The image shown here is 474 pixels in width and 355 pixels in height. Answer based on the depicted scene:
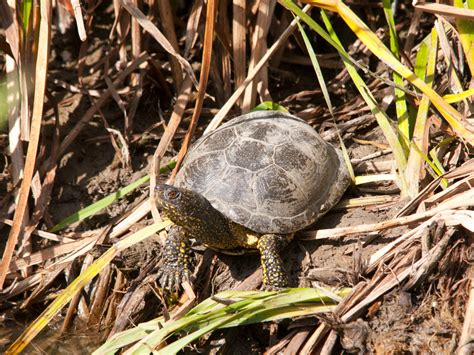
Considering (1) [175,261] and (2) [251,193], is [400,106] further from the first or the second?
(1) [175,261]

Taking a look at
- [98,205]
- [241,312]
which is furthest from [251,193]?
[98,205]

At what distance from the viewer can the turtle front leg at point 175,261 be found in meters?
3.89

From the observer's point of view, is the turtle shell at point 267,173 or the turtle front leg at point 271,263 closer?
the turtle front leg at point 271,263

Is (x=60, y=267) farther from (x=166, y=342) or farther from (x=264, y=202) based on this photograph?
(x=264, y=202)

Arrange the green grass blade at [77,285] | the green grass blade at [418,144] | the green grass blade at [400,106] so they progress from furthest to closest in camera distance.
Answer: the green grass blade at [400,106], the green grass blade at [418,144], the green grass blade at [77,285]

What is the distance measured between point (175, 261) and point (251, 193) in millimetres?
598

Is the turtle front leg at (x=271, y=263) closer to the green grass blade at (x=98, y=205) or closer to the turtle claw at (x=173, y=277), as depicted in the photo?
the turtle claw at (x=173, y=277)

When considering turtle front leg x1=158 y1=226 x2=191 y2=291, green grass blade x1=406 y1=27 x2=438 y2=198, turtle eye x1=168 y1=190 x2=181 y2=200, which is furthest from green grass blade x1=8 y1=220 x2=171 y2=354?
green grass blade x1=406 y1=27 x2=438 y2=198

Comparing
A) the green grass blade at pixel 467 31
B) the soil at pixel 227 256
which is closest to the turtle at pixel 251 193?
the soil at pixel 227 256

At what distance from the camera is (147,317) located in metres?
4.00

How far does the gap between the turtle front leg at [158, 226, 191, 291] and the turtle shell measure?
303 millimetres

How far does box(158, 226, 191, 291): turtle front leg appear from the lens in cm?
389

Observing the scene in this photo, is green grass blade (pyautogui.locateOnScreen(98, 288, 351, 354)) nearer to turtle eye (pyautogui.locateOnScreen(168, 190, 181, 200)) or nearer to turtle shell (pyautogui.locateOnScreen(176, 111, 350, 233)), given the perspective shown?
turtle shell (pyautogui.locateOnScreen(176, 111, 350, 233))

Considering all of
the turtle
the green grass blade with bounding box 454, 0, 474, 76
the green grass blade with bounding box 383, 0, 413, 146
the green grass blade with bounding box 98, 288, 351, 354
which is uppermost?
the green grass blade with bounding box 454, 0, 474, 76
